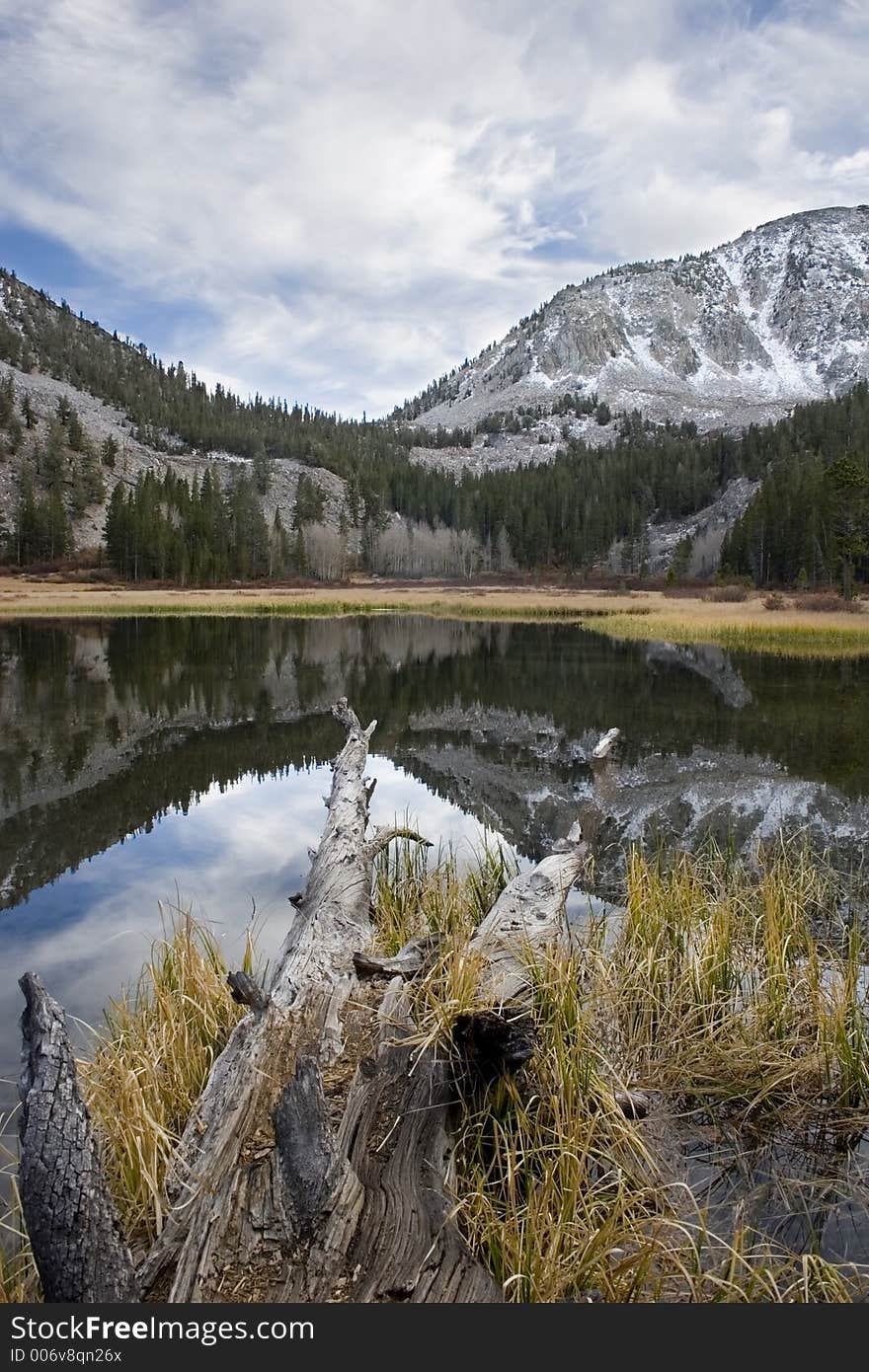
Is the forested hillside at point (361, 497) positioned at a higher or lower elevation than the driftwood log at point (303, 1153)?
higher

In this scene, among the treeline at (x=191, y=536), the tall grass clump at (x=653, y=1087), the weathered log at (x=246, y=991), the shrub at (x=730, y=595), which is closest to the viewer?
the tall grass clump at (x=653, y=1087)

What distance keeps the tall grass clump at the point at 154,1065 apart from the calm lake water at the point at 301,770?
55cm

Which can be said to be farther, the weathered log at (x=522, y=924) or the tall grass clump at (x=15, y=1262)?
the weathered log at (x=522, y=924)

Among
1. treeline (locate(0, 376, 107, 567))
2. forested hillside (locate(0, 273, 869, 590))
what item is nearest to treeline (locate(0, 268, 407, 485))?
forested hillside (locate(0, 273, 869, 590))

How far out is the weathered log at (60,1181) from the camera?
2234mm

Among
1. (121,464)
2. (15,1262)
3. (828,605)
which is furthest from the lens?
(121,464)

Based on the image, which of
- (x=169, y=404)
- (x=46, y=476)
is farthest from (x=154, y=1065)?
(x=169, y=404)

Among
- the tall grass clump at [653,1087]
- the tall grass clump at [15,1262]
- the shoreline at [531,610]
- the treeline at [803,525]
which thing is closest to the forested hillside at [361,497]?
the treeline at [803,525]

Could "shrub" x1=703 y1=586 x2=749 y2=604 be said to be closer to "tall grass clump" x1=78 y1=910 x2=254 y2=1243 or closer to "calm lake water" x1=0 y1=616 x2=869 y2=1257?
Result: "calm lake water" x1=0 y1=616 x2=869 y2=1257

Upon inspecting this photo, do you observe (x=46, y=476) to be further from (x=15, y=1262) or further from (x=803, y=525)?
(x=15, y=1262)

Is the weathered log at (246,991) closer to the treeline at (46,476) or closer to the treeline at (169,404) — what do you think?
the treeline at (46,476)

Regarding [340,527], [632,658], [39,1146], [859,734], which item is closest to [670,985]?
[39,1146]

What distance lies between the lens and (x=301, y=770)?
480 inches

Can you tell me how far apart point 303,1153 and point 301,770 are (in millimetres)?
9689
